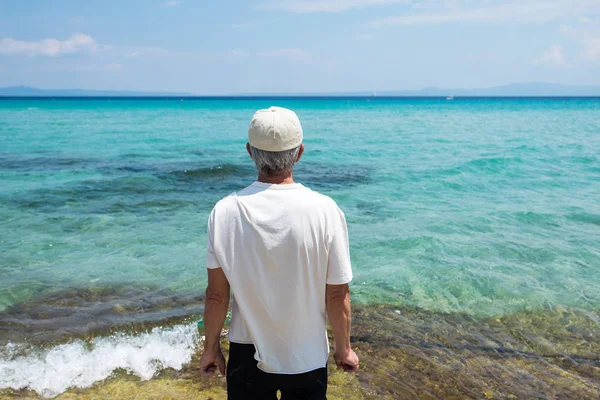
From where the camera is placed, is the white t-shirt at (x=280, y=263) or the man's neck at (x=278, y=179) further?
the man's neck at (x=278, y=179)

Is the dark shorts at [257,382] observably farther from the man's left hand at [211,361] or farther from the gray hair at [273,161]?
the gray hair at [273,161]

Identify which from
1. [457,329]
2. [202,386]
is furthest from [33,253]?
[457,329]

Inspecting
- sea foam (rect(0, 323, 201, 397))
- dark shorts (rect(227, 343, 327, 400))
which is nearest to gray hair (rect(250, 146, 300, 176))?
dark shorts (rect(227, 343, 327, 400))

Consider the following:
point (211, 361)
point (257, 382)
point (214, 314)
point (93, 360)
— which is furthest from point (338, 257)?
point (93, 360)

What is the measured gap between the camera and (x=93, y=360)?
5316 millimetres

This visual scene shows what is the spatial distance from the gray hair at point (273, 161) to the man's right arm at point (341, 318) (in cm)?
68

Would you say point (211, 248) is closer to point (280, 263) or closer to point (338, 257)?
point (280, 263)

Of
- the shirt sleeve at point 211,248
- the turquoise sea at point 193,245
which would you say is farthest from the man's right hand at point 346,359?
the turquoise sea at point 193,245

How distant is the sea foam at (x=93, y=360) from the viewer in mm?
4922

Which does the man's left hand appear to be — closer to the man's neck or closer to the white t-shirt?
the white t-shirt

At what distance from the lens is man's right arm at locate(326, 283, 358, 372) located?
Answer: 2588 mm

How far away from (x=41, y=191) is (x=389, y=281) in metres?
11.8

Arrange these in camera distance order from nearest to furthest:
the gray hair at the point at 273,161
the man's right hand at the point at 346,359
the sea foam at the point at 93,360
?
the gray hair at the point at 273,161 → the man's right hand at the point at 346,359 → the sea foam at the point at 93,360

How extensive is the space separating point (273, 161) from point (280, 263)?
0.53 meters
